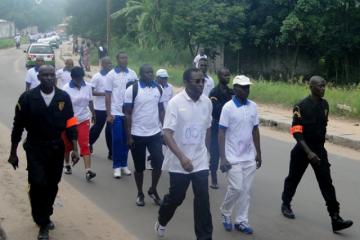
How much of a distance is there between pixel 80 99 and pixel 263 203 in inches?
123

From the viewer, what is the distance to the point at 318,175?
20.7 ft

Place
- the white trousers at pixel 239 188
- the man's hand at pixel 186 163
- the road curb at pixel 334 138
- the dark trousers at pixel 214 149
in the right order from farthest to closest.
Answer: the road curb at pixel 334 138 < the dark trousers at pixel 214 149 < the white trousers at pixel 239 188 < the man's hand at pixel 186 163

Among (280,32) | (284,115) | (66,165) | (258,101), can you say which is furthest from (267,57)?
(66,165)

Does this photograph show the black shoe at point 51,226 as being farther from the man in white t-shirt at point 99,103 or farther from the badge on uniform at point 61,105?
the man in white t-shirt at point 99,103

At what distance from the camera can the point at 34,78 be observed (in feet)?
36.7

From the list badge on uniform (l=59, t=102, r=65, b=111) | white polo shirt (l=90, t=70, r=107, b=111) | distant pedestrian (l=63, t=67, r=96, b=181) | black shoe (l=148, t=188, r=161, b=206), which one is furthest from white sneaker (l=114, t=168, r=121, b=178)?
badge on uniform (l=59, t=102, r=65, b=111)

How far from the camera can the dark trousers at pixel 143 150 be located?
7.16 meters

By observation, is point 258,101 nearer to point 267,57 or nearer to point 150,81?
point 150,81

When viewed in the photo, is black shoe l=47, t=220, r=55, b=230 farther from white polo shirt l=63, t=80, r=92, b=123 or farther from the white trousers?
white polo shirt l=63, t=80, r=92, b=123

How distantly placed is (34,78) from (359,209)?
649 cm

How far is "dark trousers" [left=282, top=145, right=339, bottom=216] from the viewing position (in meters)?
6.28

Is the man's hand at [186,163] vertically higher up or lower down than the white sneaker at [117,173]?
higher up

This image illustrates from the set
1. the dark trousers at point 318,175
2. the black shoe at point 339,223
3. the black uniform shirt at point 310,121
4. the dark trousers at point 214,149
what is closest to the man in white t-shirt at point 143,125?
the dark trousers at point 214,149

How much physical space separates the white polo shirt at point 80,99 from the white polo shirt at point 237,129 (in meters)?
3.28
